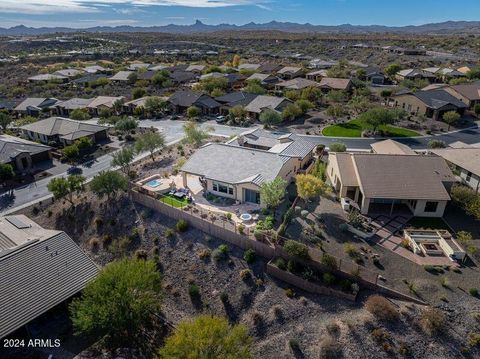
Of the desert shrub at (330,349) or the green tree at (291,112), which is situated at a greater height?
the green tree at (291,112)

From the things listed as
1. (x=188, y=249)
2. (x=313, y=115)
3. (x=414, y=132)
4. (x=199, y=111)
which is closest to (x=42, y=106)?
(x=199, y=111)

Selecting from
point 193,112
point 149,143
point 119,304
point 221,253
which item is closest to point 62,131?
point 149,143

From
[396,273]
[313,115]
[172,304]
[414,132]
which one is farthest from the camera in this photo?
[313,115]

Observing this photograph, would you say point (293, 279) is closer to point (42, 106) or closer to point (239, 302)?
point (239, 302)

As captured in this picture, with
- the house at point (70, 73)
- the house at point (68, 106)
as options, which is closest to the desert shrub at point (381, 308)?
the house at point (68, 106)

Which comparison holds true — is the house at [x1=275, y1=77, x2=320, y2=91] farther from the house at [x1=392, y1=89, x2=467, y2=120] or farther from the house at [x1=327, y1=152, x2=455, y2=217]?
the house at [x1=327, y1=152, x2=455, y2=217]

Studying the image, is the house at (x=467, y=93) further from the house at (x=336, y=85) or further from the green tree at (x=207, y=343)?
the green tree at (x=207, y=343)
